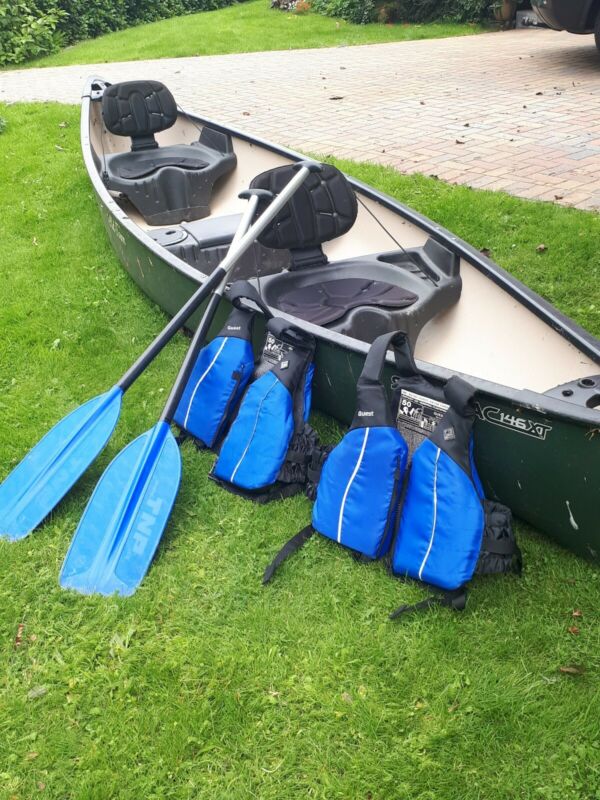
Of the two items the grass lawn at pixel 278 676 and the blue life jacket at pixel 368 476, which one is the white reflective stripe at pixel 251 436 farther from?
the blue life jacket at pixel 368 476

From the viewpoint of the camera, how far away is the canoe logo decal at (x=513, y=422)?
2.58 m

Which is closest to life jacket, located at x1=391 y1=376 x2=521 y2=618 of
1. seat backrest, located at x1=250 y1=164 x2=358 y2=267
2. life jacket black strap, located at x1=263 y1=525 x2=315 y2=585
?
life jacket black strap, located at x1=263 y1=525 x2=315 y2=585

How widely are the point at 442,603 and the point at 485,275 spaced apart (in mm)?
1747

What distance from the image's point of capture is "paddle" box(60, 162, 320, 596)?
2.90m

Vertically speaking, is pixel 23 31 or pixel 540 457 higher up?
pixel 540 457

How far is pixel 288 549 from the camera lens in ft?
9.68

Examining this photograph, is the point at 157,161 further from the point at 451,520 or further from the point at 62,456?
the point at 451,520

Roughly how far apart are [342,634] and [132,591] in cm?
82

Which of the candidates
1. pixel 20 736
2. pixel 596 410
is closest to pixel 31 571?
pixel 20 736

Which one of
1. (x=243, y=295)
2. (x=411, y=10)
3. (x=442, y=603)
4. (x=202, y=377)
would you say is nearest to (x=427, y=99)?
(x=243, y=295)

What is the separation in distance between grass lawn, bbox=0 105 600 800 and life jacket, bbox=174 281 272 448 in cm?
18

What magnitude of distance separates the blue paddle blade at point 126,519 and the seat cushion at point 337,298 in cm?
98

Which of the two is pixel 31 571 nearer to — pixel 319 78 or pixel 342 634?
pixel 342 634

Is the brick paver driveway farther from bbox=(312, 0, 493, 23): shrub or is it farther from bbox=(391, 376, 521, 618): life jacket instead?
bbox=(391, 376, 521, 618): life jacket
